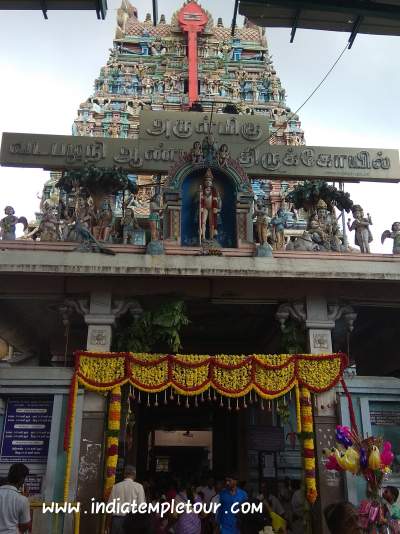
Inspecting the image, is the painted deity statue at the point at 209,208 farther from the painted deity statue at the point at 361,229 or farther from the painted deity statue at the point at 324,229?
the painted deity statue at the point at 361,229

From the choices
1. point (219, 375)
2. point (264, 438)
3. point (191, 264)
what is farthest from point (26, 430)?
point (264, 438)

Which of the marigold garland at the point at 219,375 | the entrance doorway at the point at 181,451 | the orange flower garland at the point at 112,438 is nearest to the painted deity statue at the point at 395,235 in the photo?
the marigold garland at the point at 219,375

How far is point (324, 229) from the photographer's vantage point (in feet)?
45.8

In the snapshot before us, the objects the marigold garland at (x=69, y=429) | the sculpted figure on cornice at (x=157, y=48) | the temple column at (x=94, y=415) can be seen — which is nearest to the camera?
the marigold garland at (x=69, y=429)

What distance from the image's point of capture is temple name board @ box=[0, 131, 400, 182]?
14945 millimetres

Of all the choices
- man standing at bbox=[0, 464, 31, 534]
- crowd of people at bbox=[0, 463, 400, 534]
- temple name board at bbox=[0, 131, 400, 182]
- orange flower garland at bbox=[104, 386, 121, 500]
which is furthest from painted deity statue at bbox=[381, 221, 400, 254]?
man standing at bbox=[0, 464, 31, 534]

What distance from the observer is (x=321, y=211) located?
1462cm

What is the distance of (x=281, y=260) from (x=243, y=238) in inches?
86.6

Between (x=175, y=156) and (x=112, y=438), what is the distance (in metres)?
8.08

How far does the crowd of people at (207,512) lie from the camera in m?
5.61

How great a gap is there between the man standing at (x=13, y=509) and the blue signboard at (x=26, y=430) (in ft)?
16.0

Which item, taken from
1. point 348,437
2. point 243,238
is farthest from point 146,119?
point 348,437

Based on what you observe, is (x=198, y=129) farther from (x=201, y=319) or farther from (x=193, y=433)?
(x=193, y=433)

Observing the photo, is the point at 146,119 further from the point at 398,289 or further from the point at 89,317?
the point at 398,289
